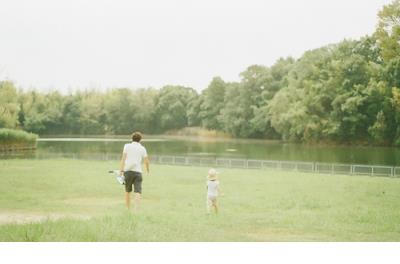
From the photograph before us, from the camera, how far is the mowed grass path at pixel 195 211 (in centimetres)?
785

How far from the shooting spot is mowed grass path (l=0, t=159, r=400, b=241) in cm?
785

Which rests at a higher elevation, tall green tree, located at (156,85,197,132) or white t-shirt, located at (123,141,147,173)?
tall green tree, located at (156,85,197,132)

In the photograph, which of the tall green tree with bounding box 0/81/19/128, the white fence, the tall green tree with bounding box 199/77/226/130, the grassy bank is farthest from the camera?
the grassy bank

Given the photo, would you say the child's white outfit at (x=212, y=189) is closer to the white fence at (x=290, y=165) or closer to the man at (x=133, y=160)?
the man at (x=133, y=160)

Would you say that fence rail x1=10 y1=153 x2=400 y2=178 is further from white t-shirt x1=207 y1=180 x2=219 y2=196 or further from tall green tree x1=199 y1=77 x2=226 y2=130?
white t-shirt x1=207 y1=180 x2=219 y2=196

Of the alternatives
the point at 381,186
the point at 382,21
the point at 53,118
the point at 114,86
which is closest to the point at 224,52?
the point at 114,86

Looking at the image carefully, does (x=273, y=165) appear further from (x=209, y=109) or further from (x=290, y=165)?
(x=209, y=109)

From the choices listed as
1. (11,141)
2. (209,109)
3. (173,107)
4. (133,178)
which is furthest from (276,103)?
(133,178)

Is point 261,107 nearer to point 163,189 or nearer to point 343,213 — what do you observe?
point 163,189

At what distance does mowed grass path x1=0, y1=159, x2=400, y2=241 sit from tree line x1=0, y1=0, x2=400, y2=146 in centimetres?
176

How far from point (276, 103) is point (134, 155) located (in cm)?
3987

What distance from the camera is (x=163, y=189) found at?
1488 centimetres

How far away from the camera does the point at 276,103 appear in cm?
4812

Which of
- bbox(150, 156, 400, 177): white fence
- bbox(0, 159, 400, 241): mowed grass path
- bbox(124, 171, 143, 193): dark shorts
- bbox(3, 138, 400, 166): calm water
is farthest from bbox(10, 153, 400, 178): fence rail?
bbox(124, 171, 143, 193): dark shorts
